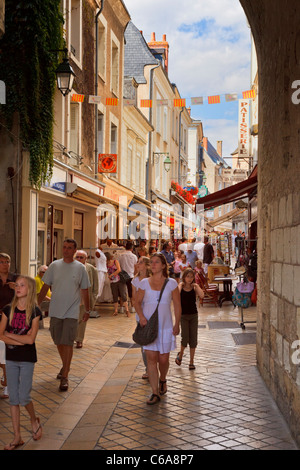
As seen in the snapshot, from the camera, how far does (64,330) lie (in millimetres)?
6988

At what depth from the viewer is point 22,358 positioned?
197 inches

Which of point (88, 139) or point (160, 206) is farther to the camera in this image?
point (160, 206)

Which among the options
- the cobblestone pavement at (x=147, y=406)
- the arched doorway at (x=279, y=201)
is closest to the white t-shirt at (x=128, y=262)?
the cobblestone pavement at (x=147, y=406)

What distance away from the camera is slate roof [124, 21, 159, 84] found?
3069 cm

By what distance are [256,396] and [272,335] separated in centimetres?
68

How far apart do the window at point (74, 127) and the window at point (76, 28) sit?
1.30 m

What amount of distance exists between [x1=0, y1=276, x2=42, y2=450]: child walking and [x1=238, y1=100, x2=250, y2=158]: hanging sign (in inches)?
796

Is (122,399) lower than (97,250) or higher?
lower

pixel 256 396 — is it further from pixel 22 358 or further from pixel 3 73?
pixel 3 73

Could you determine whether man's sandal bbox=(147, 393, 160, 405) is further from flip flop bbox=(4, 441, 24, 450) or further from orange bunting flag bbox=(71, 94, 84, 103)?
orange bunting flag bbox=(71, 94, 84, 103)

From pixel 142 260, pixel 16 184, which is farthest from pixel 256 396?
pixel 16 184

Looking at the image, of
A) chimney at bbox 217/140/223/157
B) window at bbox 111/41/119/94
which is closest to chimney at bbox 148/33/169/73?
window at bbox 111/41/119/94

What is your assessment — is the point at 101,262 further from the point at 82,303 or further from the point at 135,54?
the point at 135,54

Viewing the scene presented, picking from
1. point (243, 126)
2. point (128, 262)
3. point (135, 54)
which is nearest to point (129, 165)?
point (243, 126)
